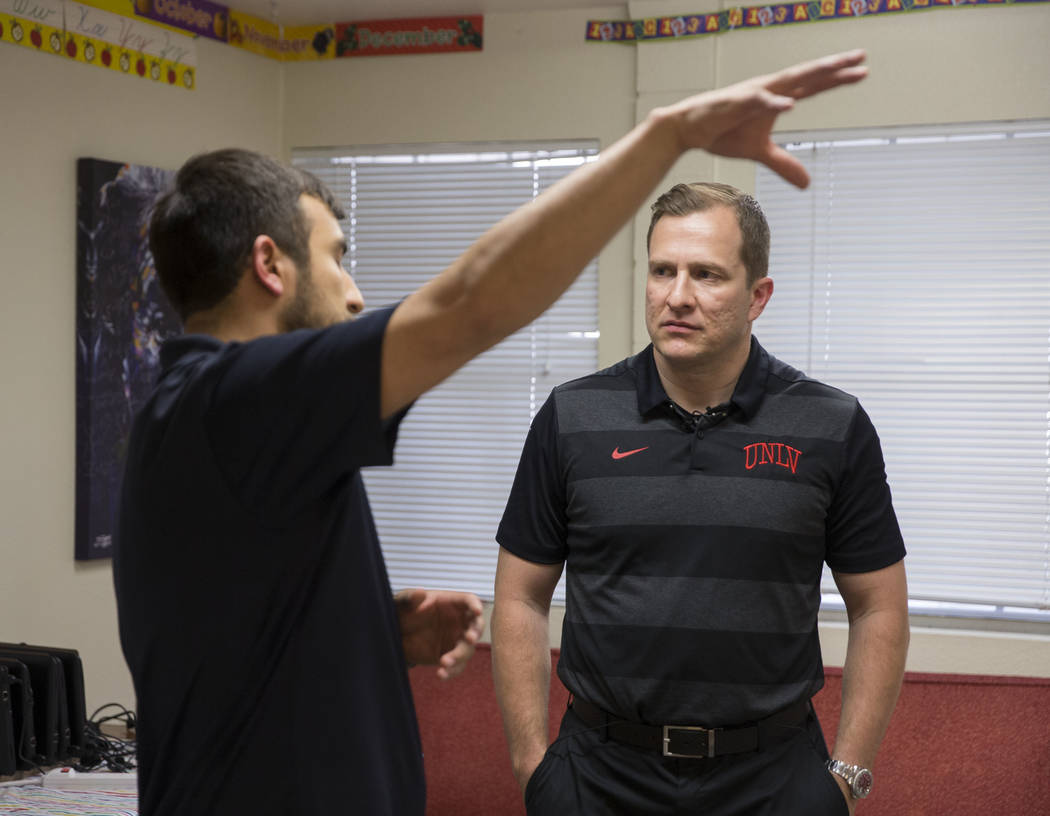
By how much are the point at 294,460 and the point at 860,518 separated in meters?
1.23

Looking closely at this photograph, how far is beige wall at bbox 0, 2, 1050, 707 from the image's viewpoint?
3.38m

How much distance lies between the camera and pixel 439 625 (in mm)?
1249

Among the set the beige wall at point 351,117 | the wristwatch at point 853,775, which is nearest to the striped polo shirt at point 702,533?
the wristwatch at point 853,775

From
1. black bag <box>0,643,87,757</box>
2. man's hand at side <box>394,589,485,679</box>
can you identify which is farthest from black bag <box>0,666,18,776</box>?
man's hand at side <box>394,589,485,679</box>

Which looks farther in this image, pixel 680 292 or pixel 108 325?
pixel 108 325

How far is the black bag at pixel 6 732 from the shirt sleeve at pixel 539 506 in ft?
4.75

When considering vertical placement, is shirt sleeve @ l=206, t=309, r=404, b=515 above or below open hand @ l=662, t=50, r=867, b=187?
below

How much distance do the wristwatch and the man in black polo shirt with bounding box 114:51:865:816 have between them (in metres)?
0.93

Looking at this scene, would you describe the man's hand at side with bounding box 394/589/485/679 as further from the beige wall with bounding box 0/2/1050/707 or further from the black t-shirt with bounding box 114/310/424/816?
the beige wall with bounding box 0/2/1050/707

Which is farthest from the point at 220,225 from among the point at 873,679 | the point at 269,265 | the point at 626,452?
the point at 873,679

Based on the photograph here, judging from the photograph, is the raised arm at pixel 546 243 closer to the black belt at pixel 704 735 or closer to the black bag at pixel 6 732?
the black belt at pixel 704 735

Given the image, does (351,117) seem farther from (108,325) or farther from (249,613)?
(249,613)

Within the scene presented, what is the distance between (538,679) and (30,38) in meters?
2.56

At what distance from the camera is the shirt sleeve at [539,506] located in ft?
6.56
